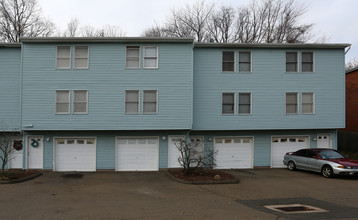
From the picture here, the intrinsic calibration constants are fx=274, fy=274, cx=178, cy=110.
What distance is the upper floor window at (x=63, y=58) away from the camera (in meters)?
16.0

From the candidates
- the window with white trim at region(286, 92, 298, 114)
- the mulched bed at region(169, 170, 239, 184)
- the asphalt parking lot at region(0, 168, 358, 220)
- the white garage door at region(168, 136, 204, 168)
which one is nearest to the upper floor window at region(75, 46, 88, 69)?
the asphalt parking lot at region(0, 168, 358, 220)

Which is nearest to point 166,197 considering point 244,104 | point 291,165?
→ point 244,104

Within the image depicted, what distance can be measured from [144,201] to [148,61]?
29.5 ft

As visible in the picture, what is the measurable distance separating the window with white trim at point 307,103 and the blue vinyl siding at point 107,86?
753cm

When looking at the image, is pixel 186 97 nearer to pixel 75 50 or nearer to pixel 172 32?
pixel 75 50

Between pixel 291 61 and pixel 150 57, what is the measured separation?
911 cm

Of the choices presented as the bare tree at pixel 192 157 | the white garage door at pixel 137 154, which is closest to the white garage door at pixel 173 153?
the bare tree at pixel 192 157

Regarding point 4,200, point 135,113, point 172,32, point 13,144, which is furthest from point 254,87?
point 172,32

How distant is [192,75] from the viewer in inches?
634

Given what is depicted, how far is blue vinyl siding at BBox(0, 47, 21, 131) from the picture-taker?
16.1 meters

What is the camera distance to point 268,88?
1747 cm

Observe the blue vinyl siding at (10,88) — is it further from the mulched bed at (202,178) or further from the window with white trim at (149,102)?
the mulched bed at (202,178)

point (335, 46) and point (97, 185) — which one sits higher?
point (335, 46)

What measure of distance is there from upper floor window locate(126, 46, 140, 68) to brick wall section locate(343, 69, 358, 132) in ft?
64.2
